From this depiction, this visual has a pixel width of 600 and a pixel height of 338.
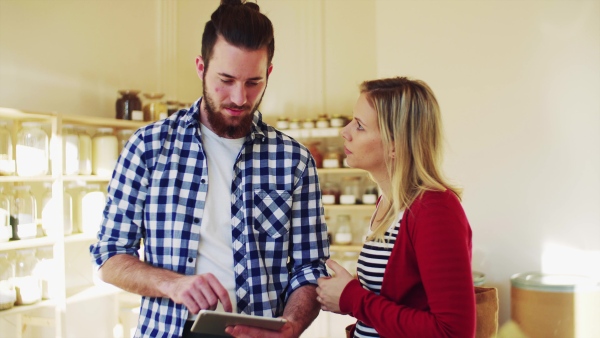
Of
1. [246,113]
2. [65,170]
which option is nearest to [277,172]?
[246,113]

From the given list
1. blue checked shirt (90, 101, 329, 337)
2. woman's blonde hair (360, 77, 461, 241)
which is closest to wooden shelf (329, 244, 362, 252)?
blue checked shirt (90, 101, 329, 337)

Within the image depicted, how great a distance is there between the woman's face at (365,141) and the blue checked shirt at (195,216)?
161 mm

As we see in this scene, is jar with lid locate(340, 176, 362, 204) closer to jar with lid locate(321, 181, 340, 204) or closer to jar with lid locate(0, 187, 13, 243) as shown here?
jar with lid locate(321, 181, 340, 204)

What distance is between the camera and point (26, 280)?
116 inches

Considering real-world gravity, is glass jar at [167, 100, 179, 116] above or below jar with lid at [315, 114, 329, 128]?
above

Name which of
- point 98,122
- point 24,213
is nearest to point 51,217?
point 24,213

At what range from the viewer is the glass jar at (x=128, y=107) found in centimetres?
369

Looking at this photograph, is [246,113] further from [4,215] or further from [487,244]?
[487,244]

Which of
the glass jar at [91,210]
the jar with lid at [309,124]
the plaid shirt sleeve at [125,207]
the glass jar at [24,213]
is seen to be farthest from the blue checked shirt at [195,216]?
the jar with lid at [309,124]

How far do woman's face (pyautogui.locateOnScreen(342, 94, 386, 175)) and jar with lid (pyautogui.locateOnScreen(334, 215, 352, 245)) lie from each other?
8.54 feet

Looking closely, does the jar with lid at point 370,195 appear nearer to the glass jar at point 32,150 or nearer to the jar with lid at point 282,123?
the jar with lid at point 282,123

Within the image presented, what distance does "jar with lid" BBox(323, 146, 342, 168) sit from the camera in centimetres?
411

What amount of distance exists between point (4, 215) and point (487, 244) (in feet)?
9.23

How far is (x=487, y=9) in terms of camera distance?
11.8 ft
